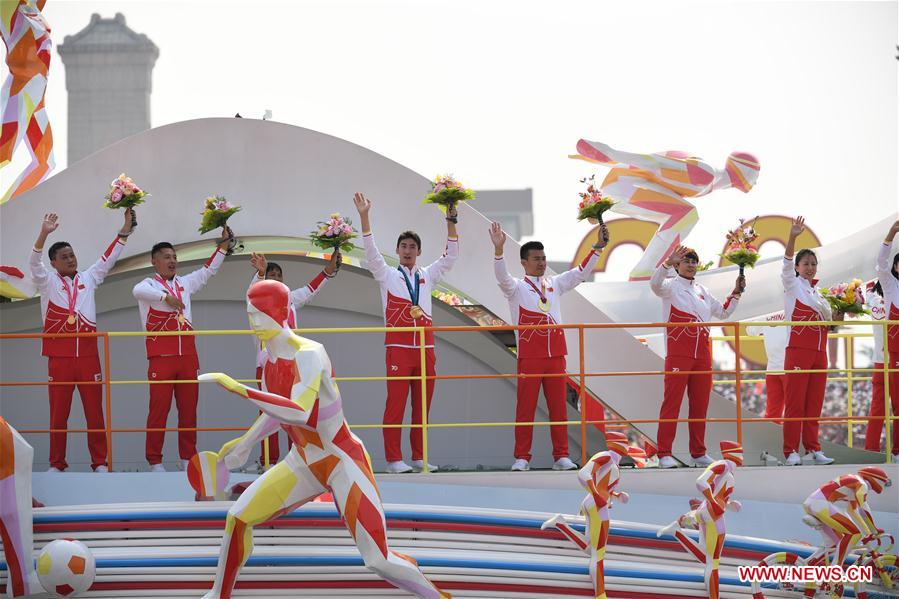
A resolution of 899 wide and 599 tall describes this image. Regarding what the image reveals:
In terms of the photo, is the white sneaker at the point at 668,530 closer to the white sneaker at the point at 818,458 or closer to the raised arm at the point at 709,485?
the raised arm at the point at 709,485

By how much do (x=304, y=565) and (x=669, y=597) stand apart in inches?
91.9

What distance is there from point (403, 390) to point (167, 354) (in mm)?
1870

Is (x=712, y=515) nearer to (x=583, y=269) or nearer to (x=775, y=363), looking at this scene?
(x=583, y=269)

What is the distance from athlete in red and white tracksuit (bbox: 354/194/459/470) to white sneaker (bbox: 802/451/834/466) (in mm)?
3204

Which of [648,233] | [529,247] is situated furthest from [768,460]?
[648,233]

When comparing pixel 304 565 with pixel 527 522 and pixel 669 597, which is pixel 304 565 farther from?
pixel 669 597

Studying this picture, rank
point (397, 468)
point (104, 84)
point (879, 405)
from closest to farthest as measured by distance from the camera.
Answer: point (397, 468) < point (879, 405) < point (104, 84)

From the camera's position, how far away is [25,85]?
10.2m

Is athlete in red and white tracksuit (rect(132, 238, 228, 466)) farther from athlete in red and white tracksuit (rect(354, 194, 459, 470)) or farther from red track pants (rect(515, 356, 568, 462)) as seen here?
red track pants (rect(515, 356, 568, 462))

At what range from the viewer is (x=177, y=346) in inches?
336

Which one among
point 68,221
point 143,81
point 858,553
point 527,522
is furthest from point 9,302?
point 143,81

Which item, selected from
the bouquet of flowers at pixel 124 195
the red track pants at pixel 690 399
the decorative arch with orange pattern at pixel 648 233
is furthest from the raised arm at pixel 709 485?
the decorative arch with orange pattern at pixel 648 233

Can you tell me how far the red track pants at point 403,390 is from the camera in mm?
8367

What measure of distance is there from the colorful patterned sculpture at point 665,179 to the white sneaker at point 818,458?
7.31ft
